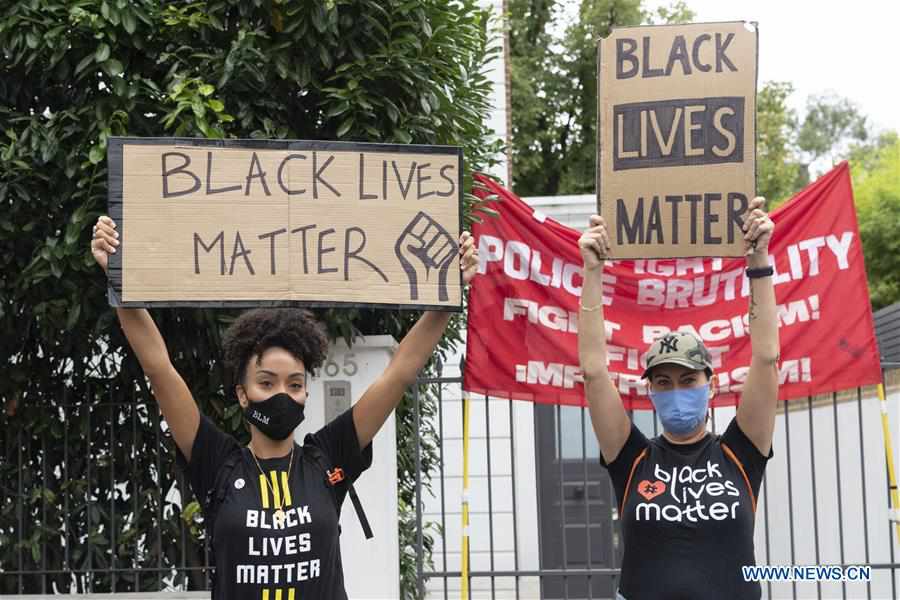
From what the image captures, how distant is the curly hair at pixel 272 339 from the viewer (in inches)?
158

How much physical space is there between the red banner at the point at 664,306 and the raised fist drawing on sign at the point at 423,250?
81.7 inches

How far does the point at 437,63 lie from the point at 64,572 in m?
3.20

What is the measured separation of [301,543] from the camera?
3.70 m

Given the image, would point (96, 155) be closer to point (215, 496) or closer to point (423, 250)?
point (423, 250)

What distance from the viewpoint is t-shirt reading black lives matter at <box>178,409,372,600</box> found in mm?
3666

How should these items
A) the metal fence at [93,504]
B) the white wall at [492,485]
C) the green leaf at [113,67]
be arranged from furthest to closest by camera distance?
the white wall at [492,485], the metal fence at [93,504], the green leaf at [113,67]

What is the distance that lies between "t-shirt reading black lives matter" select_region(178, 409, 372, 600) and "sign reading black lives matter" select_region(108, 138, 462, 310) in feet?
2.63

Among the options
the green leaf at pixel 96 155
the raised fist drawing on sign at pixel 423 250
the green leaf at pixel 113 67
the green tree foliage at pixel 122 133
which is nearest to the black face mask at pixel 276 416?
the raised fist drawing on sign at pixel 423 250

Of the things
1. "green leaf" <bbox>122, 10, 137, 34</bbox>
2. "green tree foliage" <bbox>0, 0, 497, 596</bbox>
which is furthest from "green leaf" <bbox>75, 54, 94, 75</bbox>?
"green leaf" <bbox>122, 10, 137, 34</bbox>

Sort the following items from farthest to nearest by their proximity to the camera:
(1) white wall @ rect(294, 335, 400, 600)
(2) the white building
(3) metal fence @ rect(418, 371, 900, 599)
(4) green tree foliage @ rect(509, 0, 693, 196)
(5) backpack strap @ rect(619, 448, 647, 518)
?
1. (4) green tree foliage @ rect(509, 0, 693, 196)
2. (2) the white building
3. (3) metal fence @ rect(418, 371, 900, 599)
4. (1) white wall @ rect(294, 335, 400, 600)
5. (5) backpack strap @ rect(619, 448, 647, 518)

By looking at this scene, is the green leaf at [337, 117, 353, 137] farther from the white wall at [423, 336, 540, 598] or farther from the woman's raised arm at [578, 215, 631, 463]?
the white wall at [423, 336, 540, 598]

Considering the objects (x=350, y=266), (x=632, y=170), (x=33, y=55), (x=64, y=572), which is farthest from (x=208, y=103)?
(x=64, y=572)

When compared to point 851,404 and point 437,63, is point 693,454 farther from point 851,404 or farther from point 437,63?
point 851,404

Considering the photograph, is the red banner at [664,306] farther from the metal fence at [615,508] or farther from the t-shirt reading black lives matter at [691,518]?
the metal fence at [615,508]
